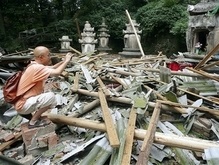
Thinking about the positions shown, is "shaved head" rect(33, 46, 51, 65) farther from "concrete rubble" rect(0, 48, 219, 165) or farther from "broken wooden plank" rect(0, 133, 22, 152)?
"broken wooden plank" rect(0, 133, 22, 152)

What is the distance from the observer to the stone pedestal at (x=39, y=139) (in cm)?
354

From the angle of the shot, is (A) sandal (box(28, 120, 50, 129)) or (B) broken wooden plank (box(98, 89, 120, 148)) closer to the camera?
(B) broken wooden plank (box(98, 89, 120, 148))

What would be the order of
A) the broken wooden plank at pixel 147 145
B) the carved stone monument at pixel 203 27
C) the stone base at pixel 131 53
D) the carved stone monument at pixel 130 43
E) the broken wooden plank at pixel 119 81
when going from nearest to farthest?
the broken wooden plank at pixel 147 145, the broken wooden plank at pixel 119 81, the carved stone monument at pixel 203 27, the stone base at pixel 131 53, the carved stone monument at pixel 130 43

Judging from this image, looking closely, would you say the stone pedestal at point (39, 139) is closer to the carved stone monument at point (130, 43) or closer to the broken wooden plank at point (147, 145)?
the broken wooden plank at point (147, 145)

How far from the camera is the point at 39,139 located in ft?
11.6

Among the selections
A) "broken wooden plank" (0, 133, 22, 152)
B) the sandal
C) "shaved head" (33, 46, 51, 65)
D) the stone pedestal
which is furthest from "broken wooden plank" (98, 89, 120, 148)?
"broken wooden plank" (0, 133, 22, 152)

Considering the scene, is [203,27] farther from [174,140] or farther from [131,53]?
[174,140]

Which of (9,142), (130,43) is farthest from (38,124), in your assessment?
(130,43)

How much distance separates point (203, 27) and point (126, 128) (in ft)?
35.1

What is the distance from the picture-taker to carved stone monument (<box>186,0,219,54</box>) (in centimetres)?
1203

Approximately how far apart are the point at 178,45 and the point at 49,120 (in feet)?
54.6

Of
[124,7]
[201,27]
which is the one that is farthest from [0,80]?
[124,7]

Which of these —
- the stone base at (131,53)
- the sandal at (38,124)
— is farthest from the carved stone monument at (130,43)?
the sandal at (38,124)

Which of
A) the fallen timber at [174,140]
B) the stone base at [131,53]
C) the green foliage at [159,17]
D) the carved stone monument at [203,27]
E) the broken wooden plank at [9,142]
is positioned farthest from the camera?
the green foliage at [159,17]
